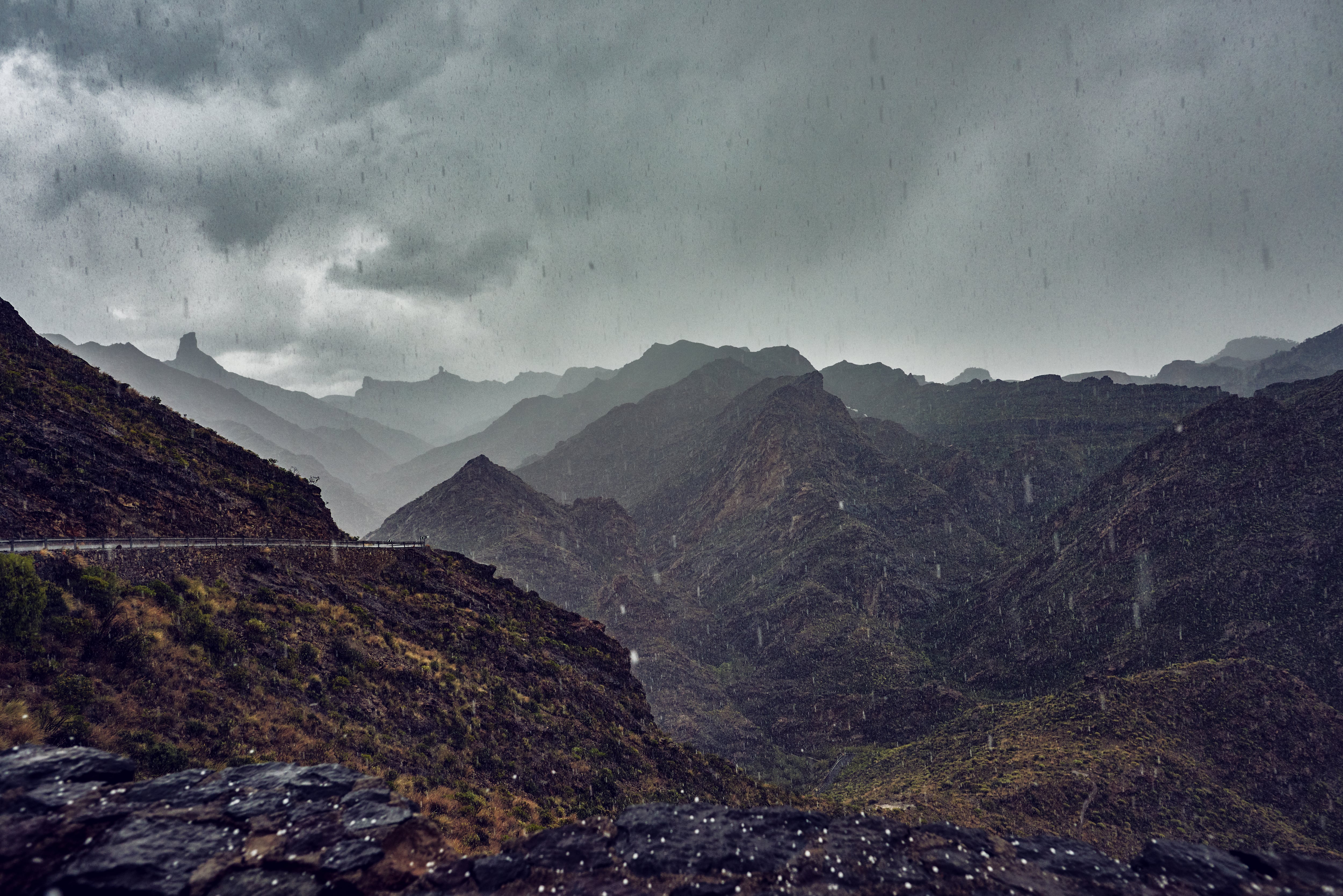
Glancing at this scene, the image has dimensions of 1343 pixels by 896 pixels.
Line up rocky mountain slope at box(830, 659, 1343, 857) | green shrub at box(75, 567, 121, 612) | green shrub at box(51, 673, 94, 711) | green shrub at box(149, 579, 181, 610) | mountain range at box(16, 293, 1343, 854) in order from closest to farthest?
green shrub at box(51, 673, 94, 711), green shrub at box(75, 567, 121, 612), green shrub at box(149, 579, 181, 610), mountain range at box(16, 293, 1343, 854), rocky mountain slope at box(830, 659, 1343, 857)

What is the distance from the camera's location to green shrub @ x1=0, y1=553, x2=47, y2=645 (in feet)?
45.6

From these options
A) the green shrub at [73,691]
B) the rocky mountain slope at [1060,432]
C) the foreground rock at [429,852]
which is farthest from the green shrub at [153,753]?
the rocky mountain slope at [1060,432]

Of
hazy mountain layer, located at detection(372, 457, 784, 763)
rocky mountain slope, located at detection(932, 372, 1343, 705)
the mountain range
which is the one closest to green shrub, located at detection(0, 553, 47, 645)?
the mountain range

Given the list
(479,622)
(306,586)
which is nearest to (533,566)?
(479,622)

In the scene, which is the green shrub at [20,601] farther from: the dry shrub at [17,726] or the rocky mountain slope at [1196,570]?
the rocky mountain slope at [1196,570]

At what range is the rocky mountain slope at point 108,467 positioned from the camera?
66.9ft

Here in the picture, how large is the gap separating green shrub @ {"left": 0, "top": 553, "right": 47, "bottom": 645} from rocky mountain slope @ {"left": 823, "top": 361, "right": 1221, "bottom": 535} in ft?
475

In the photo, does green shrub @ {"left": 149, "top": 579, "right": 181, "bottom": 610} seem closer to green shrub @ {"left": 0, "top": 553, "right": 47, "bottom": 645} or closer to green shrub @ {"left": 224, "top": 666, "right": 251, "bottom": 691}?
green shrub @ {"left": 224, "top": 666, "right": 251, "bottom": 691}

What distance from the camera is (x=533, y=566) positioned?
12231 centimetres

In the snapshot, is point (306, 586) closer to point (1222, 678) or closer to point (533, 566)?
point (1222, 678)

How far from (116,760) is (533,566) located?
382 ft

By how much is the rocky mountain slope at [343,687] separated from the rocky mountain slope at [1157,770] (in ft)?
62.9

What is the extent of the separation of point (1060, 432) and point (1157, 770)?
446 ft

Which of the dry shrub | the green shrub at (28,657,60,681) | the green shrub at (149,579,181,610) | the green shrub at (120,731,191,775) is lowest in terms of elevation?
the green shrub at (120,731,191,775)
